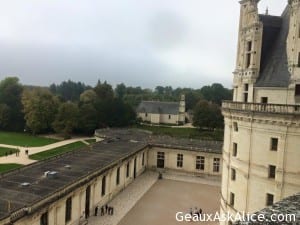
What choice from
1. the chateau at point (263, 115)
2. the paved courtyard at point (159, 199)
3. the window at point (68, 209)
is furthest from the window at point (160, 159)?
the window at point (68, 209)

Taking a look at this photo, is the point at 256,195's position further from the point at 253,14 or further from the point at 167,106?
the point at 167,106

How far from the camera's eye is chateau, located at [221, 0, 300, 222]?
21828 millimetres

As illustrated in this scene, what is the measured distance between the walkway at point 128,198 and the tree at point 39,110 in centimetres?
3830

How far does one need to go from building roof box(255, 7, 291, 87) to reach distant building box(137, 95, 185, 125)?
83263mm

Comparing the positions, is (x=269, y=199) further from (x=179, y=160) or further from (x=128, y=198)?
(x=179, y=160)

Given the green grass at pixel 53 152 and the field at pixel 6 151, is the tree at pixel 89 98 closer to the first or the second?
the green grass at pixel 53 152

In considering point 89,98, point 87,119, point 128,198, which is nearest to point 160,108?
point 89,98

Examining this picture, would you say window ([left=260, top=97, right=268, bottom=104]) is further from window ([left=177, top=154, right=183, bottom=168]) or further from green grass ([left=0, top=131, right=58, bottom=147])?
green grass ([left=0, top=131, right=58, bottom=147])

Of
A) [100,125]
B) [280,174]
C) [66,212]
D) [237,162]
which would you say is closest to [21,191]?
[66,212]

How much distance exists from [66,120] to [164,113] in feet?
151

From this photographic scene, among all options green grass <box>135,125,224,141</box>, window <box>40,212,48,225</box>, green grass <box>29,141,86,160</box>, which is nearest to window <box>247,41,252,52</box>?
window <box>40,212,48,225</box>

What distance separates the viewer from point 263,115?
22500mm

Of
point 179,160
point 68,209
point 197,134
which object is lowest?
point 68,209

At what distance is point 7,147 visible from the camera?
191ft
